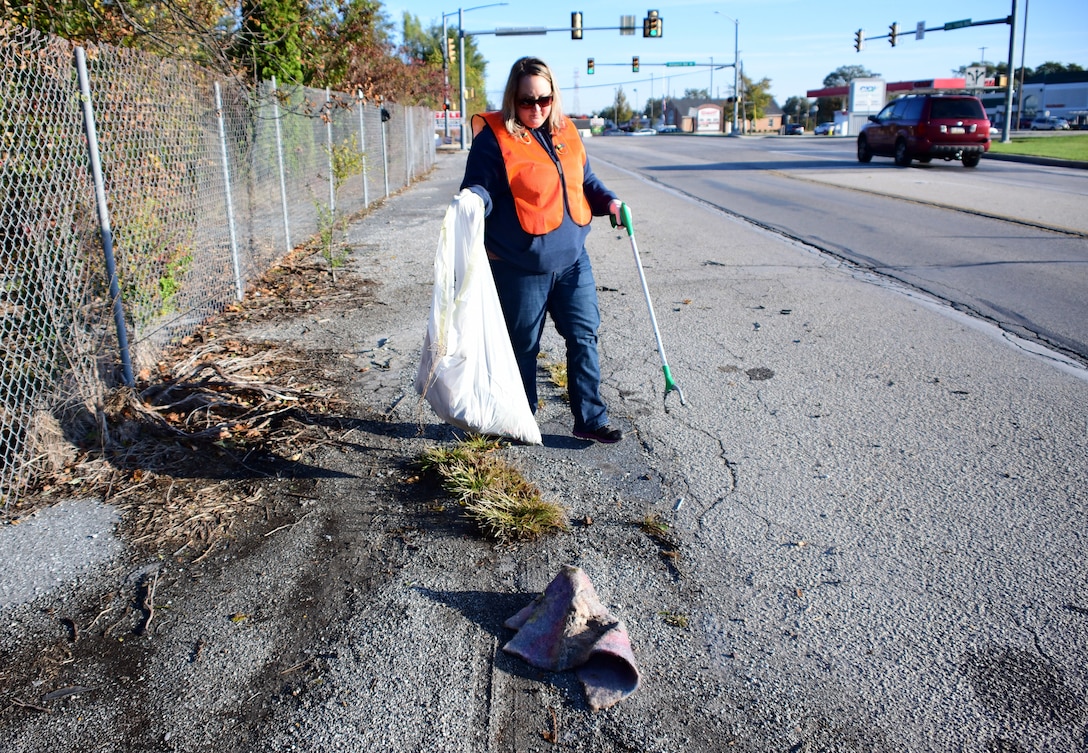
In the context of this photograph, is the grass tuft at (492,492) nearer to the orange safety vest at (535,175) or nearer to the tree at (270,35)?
the orange safety vest at (535,175)

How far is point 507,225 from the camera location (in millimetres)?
3908

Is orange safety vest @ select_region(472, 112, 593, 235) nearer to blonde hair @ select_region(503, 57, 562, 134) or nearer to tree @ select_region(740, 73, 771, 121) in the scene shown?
blonde hair @ select_region(503, 57, 562, 134)

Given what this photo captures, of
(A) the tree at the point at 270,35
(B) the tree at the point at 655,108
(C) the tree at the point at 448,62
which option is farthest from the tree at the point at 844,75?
(A) the tree at the point at 270,35

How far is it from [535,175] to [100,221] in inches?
103

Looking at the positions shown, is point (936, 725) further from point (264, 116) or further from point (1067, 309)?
point (264, 116)

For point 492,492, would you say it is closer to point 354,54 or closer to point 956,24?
point 354,54

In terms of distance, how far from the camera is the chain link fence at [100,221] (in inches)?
159

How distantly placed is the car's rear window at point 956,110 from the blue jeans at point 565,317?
2086 cm

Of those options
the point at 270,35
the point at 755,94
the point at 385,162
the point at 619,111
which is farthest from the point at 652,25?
the point at 619,111

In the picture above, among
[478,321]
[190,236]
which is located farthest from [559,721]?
[190,236]

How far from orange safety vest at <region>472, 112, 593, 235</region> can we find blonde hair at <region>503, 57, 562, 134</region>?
1.6 inches

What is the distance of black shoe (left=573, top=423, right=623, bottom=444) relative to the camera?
4.29 metres

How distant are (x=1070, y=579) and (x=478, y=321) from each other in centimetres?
253

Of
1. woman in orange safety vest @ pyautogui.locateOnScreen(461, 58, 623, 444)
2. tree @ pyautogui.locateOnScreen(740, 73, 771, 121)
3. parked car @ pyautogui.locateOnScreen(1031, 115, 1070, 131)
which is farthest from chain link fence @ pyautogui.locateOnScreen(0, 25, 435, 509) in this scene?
tree @ pyautogui.locateOnScreen(740, 73, 771, 121)
